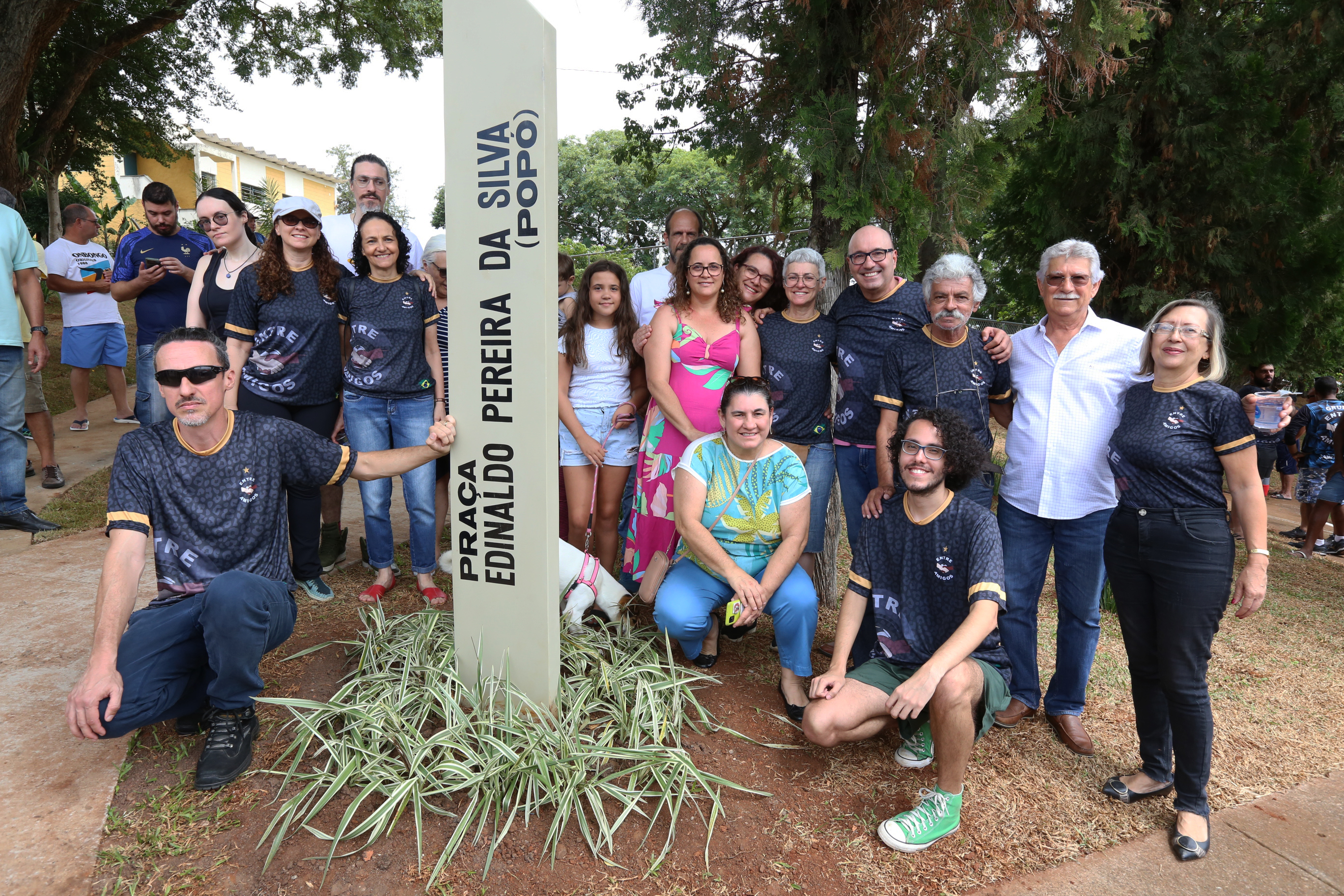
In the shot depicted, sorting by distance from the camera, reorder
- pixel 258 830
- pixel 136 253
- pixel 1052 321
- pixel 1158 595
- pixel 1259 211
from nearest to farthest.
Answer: pixel 258 830 → pixel 1158 595 → pixel 1052 321 → pixel 136 253 → pixel 1259 211

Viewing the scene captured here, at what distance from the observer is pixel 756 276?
3.64 meters

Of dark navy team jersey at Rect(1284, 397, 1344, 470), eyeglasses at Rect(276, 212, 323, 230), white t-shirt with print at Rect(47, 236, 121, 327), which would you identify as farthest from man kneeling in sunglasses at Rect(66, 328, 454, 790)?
dark navy team jersey at Rect(1284, 397, 1344, 470)

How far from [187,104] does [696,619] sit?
46.2 feet

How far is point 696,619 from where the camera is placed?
3113 mm

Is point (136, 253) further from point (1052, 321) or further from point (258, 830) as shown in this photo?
point (1052, 321)

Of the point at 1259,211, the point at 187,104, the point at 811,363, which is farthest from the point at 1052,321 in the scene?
the point at 187,104

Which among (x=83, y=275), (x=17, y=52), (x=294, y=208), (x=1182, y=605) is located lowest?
(x=1182, y=605)

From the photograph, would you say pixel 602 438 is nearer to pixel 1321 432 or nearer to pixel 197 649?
pixel 197 649

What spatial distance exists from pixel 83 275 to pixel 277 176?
3027 cm

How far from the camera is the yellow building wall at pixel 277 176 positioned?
31781 mm

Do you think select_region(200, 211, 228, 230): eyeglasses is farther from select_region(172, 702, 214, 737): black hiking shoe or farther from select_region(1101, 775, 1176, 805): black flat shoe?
select_region(1101, 775, 1176, 805): black flat shoe

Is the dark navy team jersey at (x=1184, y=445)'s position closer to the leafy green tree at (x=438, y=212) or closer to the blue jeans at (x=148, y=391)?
the blue jeans at (x=148, y=391)

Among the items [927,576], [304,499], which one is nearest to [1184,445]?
[927,576]

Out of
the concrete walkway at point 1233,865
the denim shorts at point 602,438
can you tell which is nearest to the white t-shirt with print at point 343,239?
the denim shorts at point 602,438
